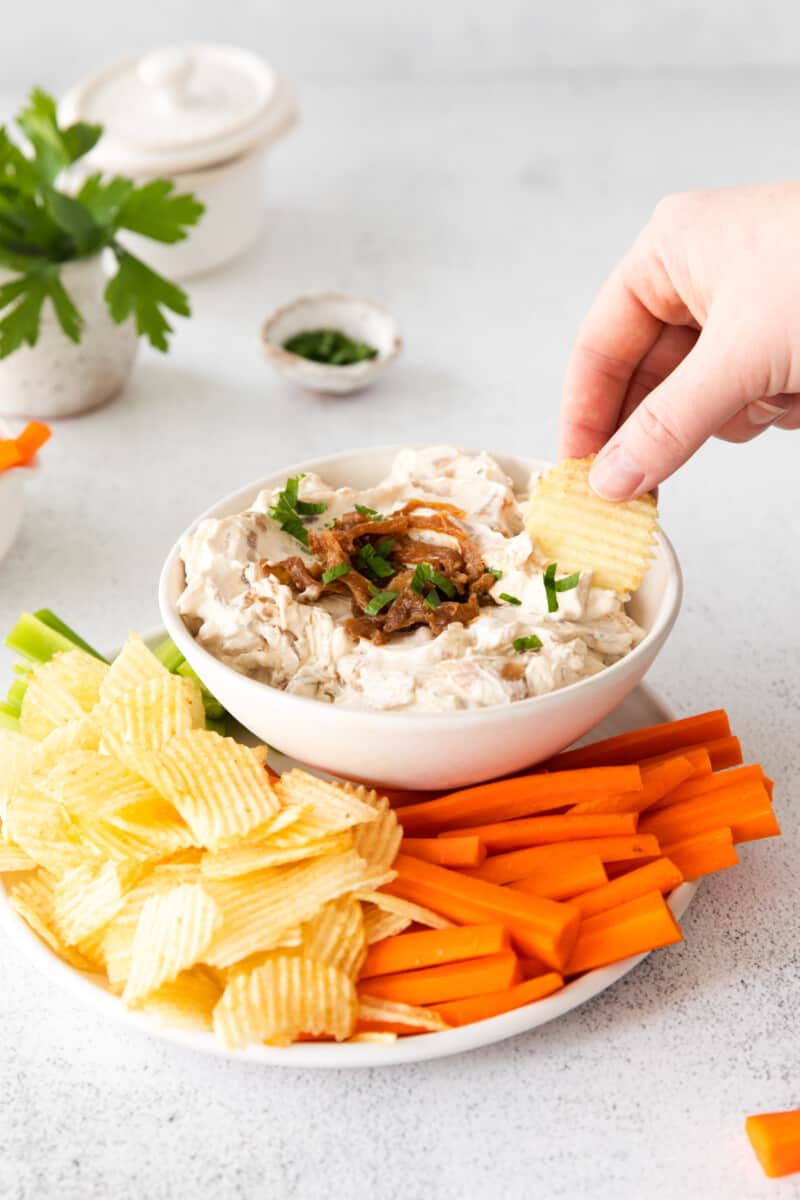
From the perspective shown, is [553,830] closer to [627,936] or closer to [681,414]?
[627,936]

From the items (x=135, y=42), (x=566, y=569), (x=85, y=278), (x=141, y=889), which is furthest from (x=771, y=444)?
(x=135, y=42)

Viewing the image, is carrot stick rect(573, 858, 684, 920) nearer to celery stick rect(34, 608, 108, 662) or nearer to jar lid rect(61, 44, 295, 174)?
celery stick rect(34, 608, 108, 662)

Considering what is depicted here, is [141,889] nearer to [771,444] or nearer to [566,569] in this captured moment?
[566,569]

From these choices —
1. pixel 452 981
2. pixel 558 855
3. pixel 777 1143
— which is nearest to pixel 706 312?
pixel 558 855

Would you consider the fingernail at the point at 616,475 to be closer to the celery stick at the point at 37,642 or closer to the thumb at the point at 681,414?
the thumb at the point at 681,414

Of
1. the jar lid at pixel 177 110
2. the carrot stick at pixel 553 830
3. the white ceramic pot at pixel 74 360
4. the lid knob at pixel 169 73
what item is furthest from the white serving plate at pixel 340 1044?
the lid knob at pixel 169 73

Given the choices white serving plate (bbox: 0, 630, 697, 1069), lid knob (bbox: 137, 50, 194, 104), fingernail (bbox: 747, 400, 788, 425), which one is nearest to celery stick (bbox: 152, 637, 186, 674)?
white serving plate (bbox: 0, 630, 697, 1069)
